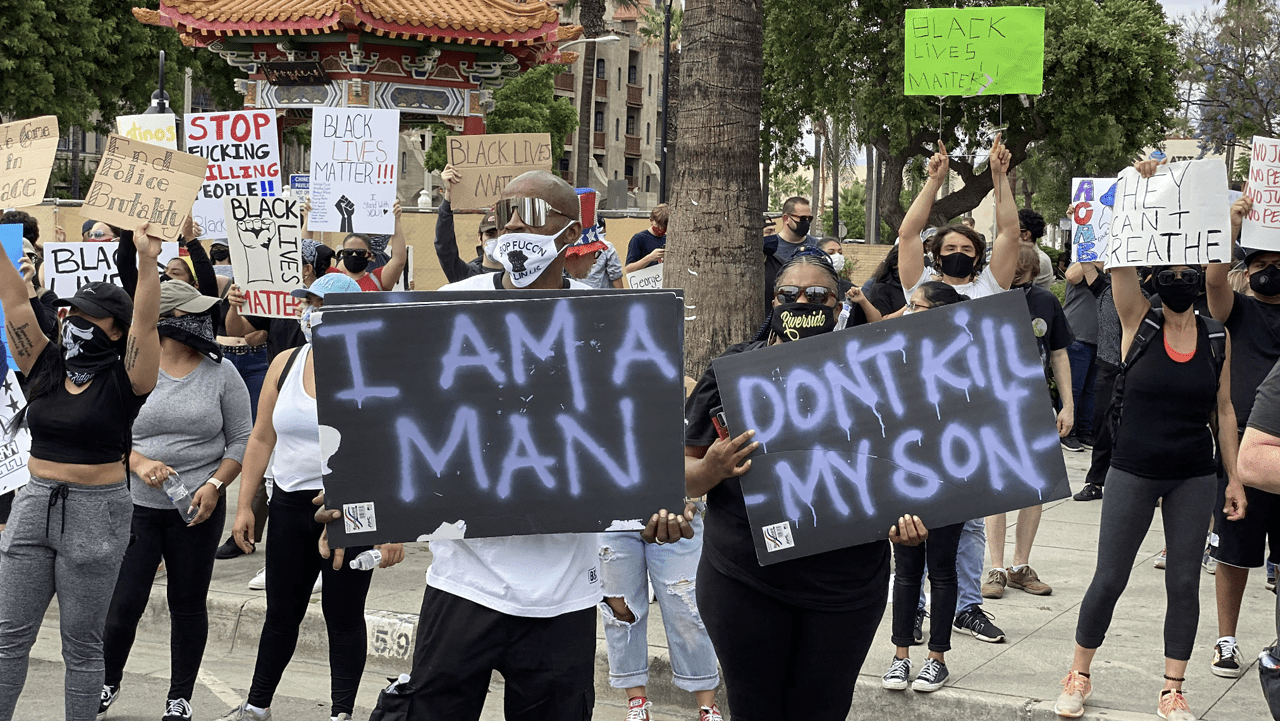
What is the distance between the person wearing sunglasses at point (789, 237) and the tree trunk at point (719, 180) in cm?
98

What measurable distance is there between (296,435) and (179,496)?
0.69 meters

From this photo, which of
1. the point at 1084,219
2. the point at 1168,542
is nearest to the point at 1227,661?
the point at 1168,542

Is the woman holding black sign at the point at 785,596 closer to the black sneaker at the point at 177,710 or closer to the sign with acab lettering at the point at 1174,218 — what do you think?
the sign with acab lettering at the point at 1174,218

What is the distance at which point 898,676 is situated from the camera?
5512 mm

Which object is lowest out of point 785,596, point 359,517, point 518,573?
point 785,596

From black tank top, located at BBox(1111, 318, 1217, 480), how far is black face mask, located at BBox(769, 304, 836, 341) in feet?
6.68

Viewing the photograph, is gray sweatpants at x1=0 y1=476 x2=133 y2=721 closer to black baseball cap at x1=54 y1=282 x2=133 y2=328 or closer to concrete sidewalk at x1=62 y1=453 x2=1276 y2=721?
black baseball cap at x1=54 y1=282 x2=133 y2=328

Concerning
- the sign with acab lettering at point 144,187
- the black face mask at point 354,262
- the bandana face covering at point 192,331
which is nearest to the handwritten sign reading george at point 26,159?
the sign with acab lettering at point 144,187

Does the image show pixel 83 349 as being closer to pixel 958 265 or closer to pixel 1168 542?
pixel 958 265

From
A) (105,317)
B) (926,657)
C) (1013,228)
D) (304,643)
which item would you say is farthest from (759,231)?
(105,317)

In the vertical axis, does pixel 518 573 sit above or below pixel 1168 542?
above

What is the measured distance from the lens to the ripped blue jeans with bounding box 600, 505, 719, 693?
17.2 ft

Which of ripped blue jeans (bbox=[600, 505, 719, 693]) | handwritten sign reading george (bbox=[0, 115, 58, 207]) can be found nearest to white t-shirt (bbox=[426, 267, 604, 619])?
ripped blue jeans (bbox=[600, 505, 719, 693])

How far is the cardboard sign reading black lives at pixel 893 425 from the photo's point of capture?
353cm
